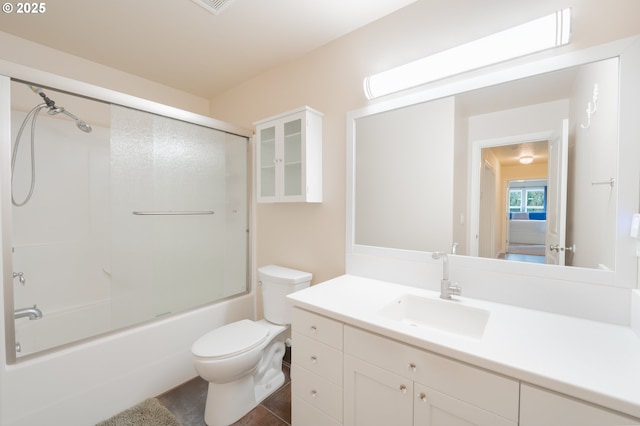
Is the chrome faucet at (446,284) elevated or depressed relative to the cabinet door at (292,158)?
depressed

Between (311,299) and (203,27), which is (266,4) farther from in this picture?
(311,299)

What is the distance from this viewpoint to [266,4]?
1.52 meters

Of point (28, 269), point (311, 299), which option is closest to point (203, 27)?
point (311, 299)

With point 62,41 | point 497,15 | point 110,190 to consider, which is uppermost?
point 62,41

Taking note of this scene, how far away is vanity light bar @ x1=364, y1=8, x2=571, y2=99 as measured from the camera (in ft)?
3.46

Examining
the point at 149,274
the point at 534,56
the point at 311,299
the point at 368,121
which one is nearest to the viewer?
the point at 534,56

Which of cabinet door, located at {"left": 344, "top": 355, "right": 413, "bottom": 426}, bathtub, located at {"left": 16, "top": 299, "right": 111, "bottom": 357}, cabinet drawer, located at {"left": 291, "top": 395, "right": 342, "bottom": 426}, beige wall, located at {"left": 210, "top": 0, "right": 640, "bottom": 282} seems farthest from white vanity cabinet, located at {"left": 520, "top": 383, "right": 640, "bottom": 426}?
bathtub, located at {"left": 16, "top": 299, "right": 111, "bottom": 357}

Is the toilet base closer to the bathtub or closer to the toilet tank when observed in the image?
the toilet tank

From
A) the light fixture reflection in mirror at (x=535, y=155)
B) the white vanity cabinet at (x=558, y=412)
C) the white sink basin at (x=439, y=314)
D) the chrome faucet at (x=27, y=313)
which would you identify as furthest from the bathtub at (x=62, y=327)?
the white vanity cabinet at (x=558, y=412)

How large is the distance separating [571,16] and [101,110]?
283cm

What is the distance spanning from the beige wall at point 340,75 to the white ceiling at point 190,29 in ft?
0.42

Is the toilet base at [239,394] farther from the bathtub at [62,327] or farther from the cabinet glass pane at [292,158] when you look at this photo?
the cabinet glass pane at [292,158]

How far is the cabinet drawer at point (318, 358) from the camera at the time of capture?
1.14 m

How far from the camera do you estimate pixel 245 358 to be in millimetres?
1464
